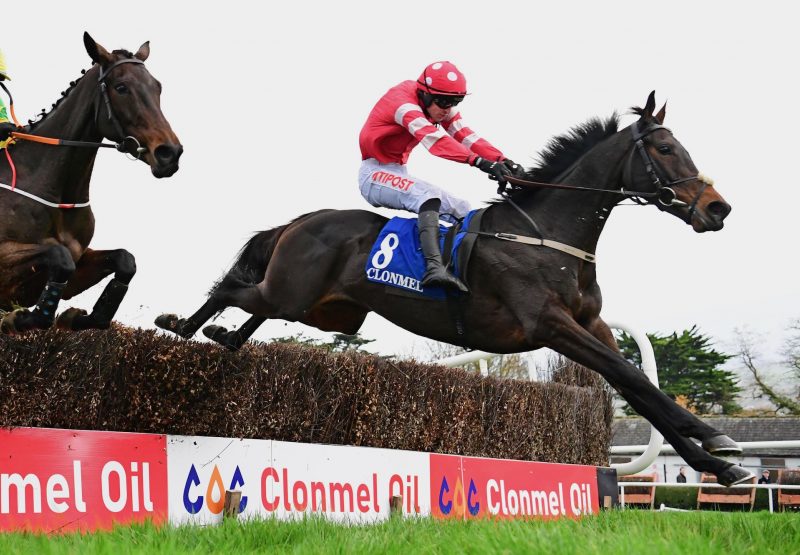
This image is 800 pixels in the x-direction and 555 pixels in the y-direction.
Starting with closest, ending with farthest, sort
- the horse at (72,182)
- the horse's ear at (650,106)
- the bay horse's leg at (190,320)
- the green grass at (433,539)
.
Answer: the green grass at (433,539)
the horse at (72,182)
the horse's ear at (650,106)
the bay horse's leg at (190,320)

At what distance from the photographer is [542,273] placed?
19.2 ft

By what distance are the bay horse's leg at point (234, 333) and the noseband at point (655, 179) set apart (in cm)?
277

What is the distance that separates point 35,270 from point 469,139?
2.99 metres

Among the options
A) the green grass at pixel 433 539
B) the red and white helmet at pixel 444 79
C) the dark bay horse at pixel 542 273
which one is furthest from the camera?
the red and white helmet at pixel 444 79

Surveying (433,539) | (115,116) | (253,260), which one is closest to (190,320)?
(253,260)

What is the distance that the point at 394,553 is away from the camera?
13.1ft

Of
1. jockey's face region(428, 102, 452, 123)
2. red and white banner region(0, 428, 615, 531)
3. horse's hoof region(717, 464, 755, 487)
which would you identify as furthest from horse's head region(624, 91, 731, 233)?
red and white banner region(0, 428, 615, 531)

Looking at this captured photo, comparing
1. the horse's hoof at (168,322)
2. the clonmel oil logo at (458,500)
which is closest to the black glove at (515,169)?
the horse's hoof at (168,322)

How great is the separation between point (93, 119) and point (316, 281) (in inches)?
70.1

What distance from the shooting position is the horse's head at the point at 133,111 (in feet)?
17.5

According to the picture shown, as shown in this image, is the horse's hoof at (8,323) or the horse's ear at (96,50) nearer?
the horse's hoof at (8,323)

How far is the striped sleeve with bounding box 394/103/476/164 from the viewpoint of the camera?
6.06 metres

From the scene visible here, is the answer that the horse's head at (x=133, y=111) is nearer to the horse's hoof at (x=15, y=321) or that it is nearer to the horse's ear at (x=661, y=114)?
the horse's hoof at (x=15, y=321)

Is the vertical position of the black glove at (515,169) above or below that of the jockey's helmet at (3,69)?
below
